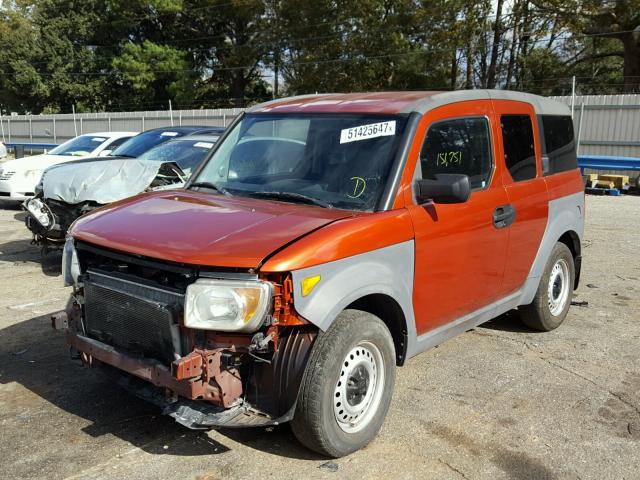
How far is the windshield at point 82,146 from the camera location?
13042mm

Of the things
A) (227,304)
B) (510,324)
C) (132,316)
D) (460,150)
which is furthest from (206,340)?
(510,324)

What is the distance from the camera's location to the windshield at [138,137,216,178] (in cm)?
875

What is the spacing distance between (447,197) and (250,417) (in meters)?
1.71

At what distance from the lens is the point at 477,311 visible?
14.8 ft

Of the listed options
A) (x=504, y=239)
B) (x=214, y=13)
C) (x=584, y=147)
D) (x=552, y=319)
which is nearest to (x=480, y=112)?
(x=504, y=239)

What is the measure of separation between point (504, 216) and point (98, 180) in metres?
4.89

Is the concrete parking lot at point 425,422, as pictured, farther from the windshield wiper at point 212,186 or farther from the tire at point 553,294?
the windshield wiper at point 212,186

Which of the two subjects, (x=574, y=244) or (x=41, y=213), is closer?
(x=574, y=244)

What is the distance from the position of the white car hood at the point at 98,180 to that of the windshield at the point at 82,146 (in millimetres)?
5532

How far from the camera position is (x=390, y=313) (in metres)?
3.82

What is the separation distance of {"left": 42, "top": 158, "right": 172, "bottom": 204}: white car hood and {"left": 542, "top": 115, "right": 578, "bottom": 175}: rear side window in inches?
181

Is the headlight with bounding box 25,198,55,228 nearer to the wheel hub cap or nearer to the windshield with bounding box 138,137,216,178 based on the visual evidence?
the windshield with bounding box 138,137,216,178

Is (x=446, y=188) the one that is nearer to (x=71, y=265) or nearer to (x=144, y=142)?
(x=71, y=265)

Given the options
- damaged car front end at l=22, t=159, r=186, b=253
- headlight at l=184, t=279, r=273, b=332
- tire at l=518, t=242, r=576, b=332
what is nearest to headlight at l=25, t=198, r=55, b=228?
damaged car front end at l=22, t=159, r=186, b=253
